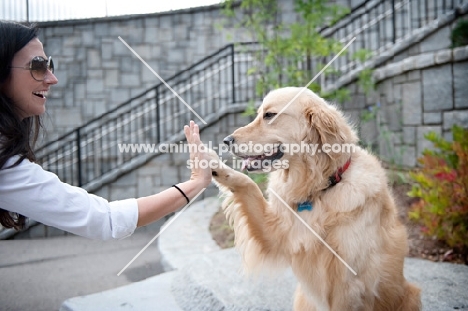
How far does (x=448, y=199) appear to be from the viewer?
12.9 ft

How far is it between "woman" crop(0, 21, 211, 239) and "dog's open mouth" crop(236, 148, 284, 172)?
0.52 metres

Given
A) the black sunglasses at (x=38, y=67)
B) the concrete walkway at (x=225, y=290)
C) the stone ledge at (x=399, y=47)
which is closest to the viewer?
the black sunglasses at (x=38, y=67)

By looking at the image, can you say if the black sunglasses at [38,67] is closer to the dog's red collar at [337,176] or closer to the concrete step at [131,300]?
the dog's red collar at [337,176]

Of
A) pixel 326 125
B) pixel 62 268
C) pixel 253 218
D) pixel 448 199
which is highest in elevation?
pixel 326 125

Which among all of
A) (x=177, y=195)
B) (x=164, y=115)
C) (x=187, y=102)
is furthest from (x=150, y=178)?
(x=177, y=195)

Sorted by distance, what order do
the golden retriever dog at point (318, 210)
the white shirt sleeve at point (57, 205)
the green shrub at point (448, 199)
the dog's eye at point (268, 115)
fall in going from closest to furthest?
1. the white shirt sleeve at point (57, 205)
2. the golden retriever dog at point (318, 210)
3. the dog's eye at point (268, 115)
4. the green shrub at point (448, 199)

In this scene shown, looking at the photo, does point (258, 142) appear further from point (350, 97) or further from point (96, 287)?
point (350, 97)

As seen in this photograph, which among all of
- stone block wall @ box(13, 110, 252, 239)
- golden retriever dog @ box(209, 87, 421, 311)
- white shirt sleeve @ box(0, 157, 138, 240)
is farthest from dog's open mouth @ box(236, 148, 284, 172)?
stone block wall @ box(13, 110, 252, 239)

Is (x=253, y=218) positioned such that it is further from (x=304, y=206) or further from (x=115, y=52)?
(x=115, y=52)

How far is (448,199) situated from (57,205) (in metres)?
3.57

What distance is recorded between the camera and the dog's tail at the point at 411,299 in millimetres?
2330

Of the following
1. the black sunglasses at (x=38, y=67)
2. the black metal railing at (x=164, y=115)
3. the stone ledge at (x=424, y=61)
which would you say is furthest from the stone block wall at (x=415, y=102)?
the black sunglasses at (x=38, y=67)

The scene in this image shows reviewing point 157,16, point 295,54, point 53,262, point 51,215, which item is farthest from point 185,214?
point 157,16

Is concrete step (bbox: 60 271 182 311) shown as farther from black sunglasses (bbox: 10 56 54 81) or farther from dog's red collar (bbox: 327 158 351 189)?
black sunglasses (bbox: 10 56 54 81)
